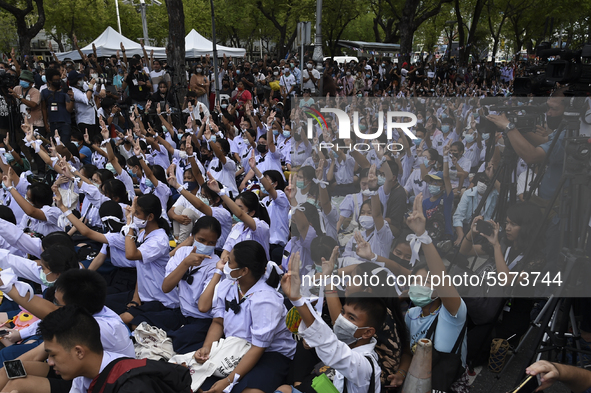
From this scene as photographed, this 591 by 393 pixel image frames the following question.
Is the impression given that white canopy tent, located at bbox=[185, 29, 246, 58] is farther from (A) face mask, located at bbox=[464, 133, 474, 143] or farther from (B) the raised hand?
(B) the raised hand

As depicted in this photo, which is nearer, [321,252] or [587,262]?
[587,262]

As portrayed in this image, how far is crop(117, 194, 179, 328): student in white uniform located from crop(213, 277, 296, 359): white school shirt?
89cm

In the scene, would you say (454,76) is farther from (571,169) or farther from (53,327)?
(53,327)

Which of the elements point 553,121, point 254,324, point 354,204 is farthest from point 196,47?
point 254,324

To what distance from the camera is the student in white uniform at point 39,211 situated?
4.88 metres

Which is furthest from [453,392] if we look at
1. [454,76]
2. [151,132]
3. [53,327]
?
[454,76]

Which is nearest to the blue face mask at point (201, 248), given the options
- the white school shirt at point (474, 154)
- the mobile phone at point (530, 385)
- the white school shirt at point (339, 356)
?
the white school shirt at point (339, 356)

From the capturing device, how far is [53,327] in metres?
2.36

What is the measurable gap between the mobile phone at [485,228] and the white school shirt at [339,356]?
Answer: 1.28 meters

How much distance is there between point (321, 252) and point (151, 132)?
4949 millimetres

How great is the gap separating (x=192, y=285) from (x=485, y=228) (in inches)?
90.9

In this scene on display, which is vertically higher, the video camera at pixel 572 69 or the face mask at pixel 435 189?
the video camera at pixel 572 69

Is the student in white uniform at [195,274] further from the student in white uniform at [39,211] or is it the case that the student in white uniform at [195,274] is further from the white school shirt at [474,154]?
the white school shirt at [474,154]

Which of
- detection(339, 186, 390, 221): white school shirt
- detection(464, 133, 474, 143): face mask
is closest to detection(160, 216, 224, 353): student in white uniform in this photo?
detection(339, 186, 390, 221): white school shirt
